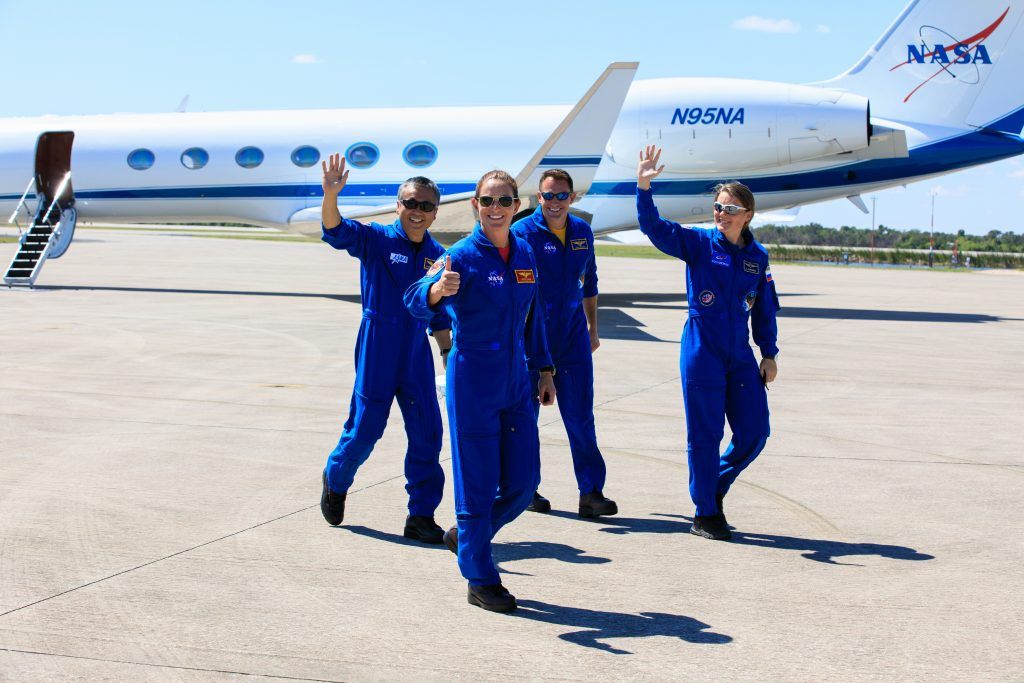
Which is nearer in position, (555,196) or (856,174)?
(555,196)

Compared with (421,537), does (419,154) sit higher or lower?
higher

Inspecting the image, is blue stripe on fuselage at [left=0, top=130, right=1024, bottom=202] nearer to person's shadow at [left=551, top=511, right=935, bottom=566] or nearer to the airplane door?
the airplane door

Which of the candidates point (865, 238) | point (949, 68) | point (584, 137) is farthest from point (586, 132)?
point (865, 238)

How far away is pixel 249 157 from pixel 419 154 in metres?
3.47

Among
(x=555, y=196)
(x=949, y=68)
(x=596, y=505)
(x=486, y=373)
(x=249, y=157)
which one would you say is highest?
(x=949, y=68)

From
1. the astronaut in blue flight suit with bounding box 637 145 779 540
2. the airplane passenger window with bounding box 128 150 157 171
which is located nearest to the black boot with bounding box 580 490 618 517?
the astronaut in blue flight suit with bounding box 637 145 779 540

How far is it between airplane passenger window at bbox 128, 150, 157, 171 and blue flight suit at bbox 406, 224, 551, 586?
61.9ft

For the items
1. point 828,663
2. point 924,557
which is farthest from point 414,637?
point 924,557

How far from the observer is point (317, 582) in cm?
523

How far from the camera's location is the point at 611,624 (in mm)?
4793

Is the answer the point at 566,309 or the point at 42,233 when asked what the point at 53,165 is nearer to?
the point at 42,233

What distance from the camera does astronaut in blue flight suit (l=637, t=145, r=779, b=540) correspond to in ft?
20.8

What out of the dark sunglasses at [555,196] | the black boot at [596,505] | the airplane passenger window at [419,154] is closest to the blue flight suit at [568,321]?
the dark sunglasses at [555,196]

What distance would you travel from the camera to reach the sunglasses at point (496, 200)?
195 inches
